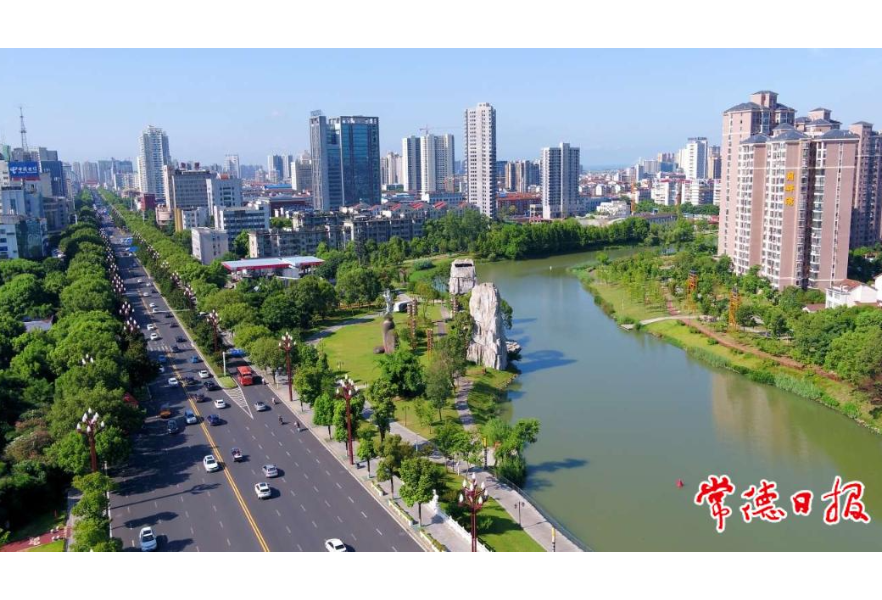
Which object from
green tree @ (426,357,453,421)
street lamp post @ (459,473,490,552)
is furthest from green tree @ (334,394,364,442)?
street lamp post @ (459,473,490,552)

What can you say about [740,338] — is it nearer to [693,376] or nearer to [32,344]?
[693,376]

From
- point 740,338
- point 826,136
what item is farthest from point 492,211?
point 740,338

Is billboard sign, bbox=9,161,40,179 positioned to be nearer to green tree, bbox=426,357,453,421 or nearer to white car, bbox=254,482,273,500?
green tree, bbox=426,357,453,421

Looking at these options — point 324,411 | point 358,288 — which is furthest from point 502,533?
point 358,288

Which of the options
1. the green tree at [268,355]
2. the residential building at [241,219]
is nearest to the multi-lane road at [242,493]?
the green tree at [268,355]

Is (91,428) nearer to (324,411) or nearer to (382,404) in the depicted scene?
(324,411)

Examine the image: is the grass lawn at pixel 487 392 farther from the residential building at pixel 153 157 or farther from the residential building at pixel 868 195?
the residential building at pixel 153 157
